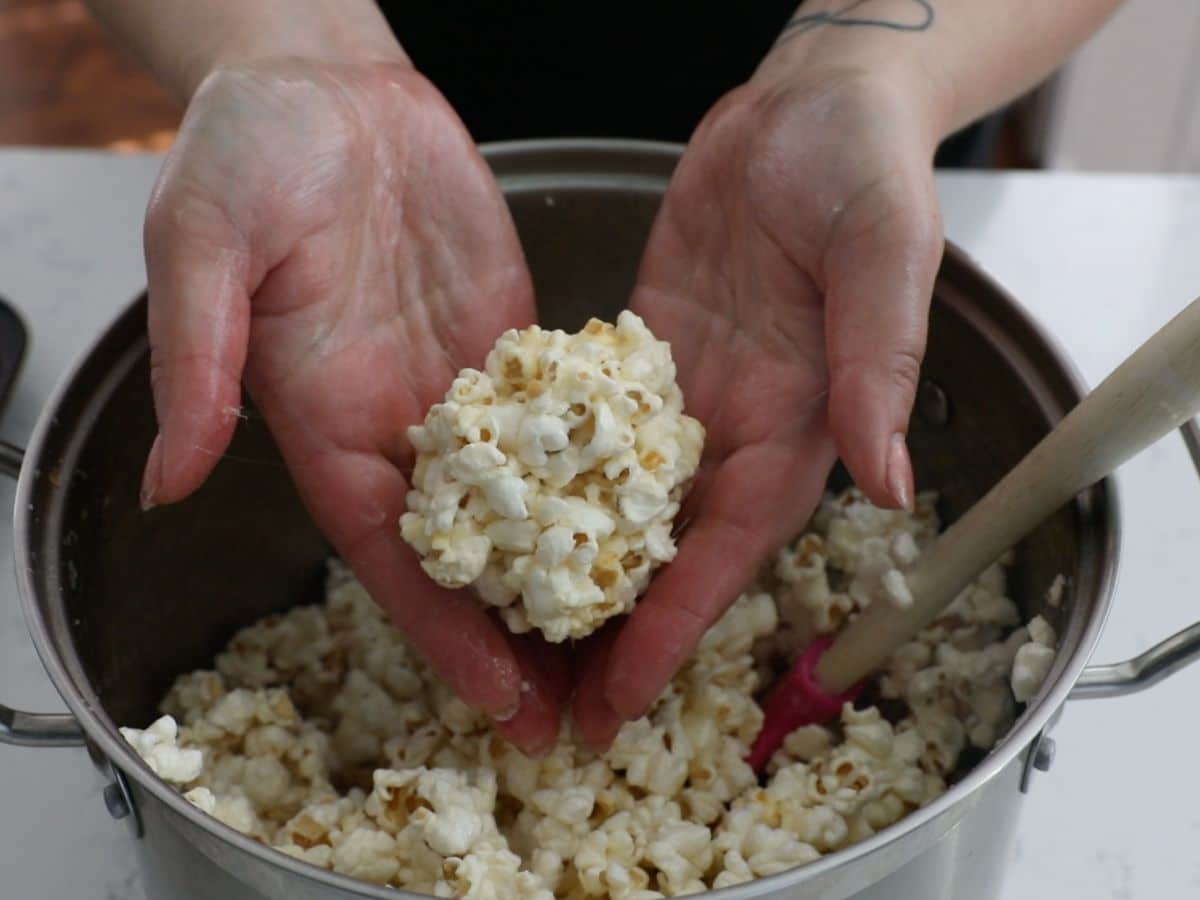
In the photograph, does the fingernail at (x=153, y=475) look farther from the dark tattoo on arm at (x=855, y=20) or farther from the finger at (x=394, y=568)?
the dark tattoo on arm at (x=855, y=20)

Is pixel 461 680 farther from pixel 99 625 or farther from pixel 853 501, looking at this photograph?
pixel 853 501

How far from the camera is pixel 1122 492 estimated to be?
3.72ft

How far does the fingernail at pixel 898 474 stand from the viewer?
2.41 ft

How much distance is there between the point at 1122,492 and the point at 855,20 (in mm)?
453

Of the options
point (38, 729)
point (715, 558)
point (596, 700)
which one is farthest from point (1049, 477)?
point (38, 729)

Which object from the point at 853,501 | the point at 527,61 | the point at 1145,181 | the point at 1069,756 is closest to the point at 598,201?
the point at 853,501

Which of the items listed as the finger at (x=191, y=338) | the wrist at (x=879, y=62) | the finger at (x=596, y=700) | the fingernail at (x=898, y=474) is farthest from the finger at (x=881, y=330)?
the finger at (x=191, y=338)

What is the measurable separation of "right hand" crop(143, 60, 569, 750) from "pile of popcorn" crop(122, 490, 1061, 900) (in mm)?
64

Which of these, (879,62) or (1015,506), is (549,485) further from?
(879,62)

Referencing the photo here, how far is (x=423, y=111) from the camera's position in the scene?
0.98 meters

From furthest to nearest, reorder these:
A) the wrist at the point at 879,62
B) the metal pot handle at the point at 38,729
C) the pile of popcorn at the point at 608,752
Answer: the wrist at the point at 879,62, the pile of popcorn at the point at 608,752, the metal pot handle at the point at 38,729

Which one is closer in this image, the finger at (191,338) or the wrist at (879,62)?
the finger at (191,338)

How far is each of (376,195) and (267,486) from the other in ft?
0.80

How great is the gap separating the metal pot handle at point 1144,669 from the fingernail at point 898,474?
131 millimetres
